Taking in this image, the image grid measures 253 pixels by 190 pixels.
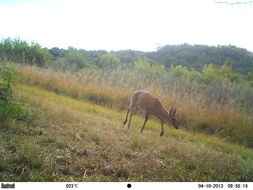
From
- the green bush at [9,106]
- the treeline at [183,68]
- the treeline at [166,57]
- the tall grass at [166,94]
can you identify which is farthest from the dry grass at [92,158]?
the treeline at [166,57]

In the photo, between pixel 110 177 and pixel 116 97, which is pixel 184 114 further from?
pixel 110 177

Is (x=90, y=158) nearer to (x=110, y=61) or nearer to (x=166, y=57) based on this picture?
(x=166, y=57)

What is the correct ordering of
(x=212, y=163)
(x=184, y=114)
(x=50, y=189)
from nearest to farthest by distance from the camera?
1. (x=50, y=189)
2. (x=212, y=163)
3. (x=184, y=114)

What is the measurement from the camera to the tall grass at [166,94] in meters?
5.50

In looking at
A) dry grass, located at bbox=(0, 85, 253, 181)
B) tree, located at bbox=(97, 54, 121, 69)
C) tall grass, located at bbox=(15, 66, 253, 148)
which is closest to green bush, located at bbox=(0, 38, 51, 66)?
tall grass, located at bbox=(15, 66, 253, 148)

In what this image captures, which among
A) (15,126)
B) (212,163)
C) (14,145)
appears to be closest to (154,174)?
(212,163)

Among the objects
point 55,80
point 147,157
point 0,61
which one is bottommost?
point 147,157

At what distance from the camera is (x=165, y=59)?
9.70 meters

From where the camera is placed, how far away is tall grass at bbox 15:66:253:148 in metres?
5.50

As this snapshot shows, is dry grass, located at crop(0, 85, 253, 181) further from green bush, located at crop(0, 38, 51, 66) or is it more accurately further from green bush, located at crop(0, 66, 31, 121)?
green bush, located at crop(0, 38, 51, 66)

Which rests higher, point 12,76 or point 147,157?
point 12,76

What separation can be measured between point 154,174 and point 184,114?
3.52 meters

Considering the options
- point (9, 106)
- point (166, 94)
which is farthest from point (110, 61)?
point (9, 106)

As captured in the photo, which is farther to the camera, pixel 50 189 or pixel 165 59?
pixel 165 59
